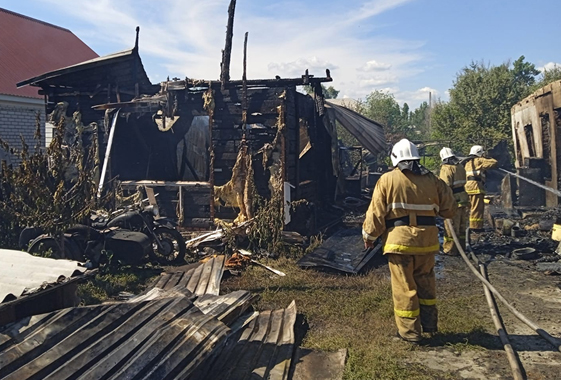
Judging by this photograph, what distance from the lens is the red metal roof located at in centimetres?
1574

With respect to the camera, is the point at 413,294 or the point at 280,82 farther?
the point at 280,82

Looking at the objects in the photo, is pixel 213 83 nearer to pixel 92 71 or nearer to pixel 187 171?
pixel 187 171

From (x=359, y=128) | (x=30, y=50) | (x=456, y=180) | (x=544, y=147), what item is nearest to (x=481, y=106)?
(x=544, y=147)

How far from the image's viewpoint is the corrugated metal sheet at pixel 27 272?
12.3 feet

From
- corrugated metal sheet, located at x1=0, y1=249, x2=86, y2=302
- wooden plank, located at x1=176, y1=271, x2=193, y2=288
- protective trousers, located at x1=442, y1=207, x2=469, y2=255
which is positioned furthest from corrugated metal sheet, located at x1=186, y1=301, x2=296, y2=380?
protective trousers, located at x1=442, y1=207, x2=469, y2=255

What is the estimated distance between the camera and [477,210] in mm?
10750

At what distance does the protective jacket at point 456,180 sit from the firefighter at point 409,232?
4.07 meters

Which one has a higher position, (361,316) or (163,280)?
(163,280)

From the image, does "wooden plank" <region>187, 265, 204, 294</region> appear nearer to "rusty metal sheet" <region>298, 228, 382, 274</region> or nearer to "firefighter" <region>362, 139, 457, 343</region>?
"rusty metal sheet" <region>298, 228, 382, 274</region>

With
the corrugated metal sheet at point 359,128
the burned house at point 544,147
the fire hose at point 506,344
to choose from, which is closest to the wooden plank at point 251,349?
the fire hose at point 506,344

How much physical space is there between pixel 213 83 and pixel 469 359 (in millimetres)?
7411

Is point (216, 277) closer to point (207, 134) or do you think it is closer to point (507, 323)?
point (507, 323)

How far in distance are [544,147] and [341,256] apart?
965 centimetres

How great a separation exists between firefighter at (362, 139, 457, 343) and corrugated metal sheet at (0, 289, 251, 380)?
76.5 inches
